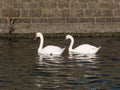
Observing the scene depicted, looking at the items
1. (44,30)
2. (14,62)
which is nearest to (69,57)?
(14,62)

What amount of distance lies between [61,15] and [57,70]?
12.4 meters

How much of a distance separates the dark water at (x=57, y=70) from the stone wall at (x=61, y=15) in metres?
4.52

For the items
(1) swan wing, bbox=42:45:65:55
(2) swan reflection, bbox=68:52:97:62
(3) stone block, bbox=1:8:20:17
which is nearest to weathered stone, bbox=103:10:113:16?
(3) stone block, bbox=1:8:20:17

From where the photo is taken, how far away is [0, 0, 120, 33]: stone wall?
2927cm

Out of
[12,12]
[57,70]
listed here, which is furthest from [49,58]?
[12,12]

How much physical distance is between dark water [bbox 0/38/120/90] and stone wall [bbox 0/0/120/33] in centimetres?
452

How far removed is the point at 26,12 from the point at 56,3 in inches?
62.1

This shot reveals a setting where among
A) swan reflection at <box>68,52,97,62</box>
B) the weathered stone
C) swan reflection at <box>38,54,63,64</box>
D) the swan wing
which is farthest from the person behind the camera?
the weathered stone

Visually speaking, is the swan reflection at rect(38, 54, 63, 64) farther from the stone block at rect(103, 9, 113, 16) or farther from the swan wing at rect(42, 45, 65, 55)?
the stone block at rect(103, 9, 113, 16)

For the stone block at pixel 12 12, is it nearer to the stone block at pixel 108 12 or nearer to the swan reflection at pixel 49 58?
the stone block at pixel 108 12

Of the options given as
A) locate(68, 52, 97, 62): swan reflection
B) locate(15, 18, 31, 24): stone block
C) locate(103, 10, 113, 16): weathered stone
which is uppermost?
locate(103, 10, 113, 16): weathered stone

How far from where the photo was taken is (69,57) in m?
21.3

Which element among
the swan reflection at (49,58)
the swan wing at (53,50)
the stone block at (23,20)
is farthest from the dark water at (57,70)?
the stone block at (23,20)

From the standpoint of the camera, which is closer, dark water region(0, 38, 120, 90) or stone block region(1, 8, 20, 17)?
dark water region(0, 38, 120, 90)
